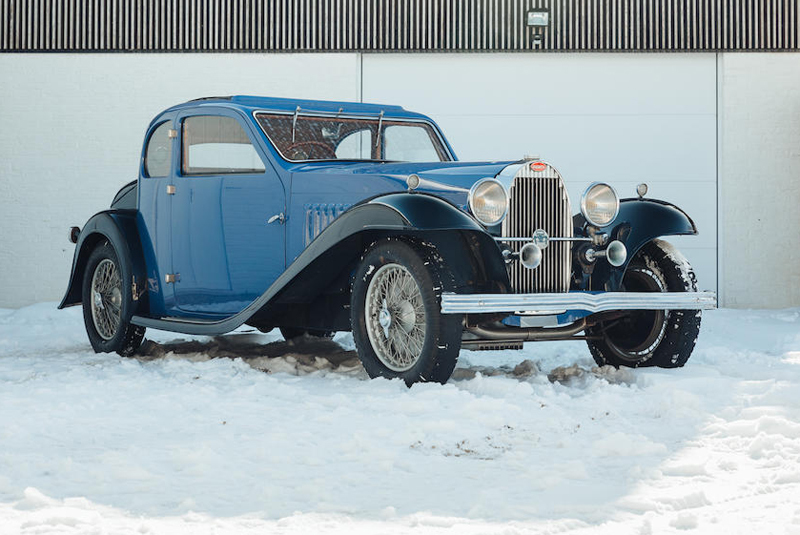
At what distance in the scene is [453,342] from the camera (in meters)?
4.84

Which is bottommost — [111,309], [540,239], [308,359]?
[308,359]

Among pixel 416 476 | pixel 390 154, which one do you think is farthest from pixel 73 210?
pixel 416 476

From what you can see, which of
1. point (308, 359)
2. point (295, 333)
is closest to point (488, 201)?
point (308, 359)

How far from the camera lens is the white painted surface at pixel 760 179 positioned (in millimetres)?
12336

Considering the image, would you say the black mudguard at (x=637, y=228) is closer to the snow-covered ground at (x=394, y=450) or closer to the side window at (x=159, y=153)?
the snow-covered ground at (x=394, y=450)

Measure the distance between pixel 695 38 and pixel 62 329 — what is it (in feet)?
25.8

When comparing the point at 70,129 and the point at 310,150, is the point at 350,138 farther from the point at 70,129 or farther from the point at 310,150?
the point at 70,129

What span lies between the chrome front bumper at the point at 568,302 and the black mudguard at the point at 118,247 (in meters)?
2.77

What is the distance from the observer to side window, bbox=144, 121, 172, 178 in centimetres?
683

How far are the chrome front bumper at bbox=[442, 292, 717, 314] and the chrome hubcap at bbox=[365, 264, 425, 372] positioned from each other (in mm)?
358

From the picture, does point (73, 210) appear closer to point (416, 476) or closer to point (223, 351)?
point (223, 351)

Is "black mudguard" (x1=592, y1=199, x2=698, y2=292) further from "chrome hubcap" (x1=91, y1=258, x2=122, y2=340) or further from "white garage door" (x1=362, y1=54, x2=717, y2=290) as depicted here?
"white garage door" (x1=362, y1=54, x2=717, y2=290)

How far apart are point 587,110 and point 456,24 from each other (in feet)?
6.11

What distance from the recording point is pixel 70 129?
1279cm
